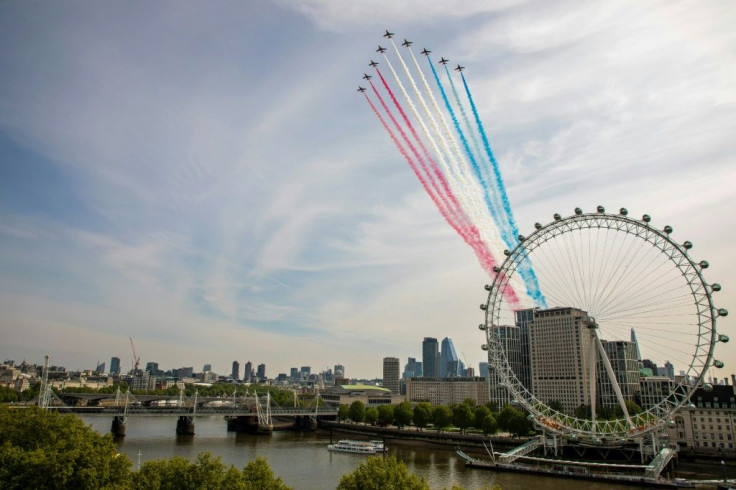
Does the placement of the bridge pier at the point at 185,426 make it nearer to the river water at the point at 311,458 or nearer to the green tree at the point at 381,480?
the river water at the point at 311,458

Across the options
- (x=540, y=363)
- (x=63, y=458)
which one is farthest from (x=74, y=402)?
(x=63, y=458)

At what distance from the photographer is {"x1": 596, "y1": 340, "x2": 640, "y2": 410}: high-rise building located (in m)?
155

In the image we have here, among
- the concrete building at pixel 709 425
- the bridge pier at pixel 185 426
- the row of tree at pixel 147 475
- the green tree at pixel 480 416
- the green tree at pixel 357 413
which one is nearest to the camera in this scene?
the row of tree at pixel 147 475

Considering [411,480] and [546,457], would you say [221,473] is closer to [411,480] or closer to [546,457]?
[411,480]

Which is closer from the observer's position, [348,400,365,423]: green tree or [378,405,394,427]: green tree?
[378,405,394,427]: green tree

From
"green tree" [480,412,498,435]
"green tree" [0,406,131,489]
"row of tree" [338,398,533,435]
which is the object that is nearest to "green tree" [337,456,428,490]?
"green tree" [0,406,131,489]

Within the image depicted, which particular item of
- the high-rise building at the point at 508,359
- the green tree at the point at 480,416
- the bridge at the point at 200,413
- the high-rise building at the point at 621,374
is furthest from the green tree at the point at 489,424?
the high-rise building at the point at 508,359

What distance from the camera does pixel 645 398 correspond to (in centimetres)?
15888

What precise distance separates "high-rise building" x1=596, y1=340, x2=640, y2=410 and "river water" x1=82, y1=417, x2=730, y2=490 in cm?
7748

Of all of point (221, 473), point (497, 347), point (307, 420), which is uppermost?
point (497, 347)

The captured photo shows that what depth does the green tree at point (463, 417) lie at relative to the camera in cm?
11418

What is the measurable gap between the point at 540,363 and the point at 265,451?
104 metres

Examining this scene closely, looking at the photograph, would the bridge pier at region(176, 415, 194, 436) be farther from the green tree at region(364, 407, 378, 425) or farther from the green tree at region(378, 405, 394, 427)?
the green tree at region(378, 405, 394, 427)

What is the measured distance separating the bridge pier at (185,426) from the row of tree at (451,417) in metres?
48.6
